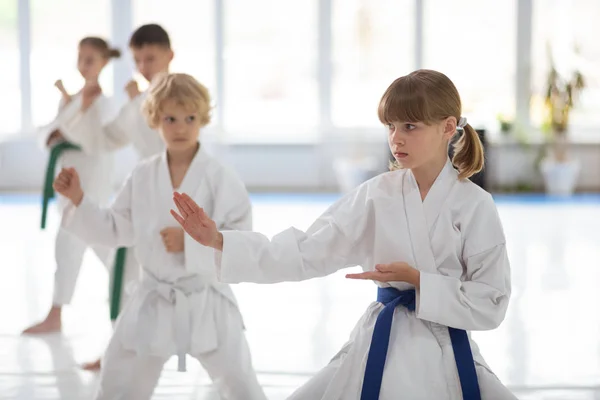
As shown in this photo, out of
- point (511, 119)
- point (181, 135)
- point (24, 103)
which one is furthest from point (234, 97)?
point (181, 135)

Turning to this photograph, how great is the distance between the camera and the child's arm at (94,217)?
2.74 metres

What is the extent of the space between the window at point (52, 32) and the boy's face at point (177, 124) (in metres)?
7.18

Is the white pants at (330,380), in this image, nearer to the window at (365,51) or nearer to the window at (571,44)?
the window at (365,51)

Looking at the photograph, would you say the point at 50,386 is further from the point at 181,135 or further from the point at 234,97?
the point at 234,97

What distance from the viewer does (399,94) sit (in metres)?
2.20

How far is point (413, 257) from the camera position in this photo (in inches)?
87.3

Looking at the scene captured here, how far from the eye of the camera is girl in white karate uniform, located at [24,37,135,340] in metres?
3.86

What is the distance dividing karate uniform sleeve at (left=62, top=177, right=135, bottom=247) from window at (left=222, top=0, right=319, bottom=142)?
6.99 m

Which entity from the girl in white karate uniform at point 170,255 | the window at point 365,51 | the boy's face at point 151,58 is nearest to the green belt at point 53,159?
the boy's face at point 151,58

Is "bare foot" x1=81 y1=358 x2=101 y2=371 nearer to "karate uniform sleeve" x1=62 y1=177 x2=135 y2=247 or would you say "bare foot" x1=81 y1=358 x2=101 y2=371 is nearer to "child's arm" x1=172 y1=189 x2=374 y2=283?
"karate uniform sleeve" x1=62 y1=177 x2=135 y2=247

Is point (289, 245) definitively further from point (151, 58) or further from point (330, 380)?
point (151, 58)

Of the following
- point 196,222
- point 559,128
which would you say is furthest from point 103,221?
point 559,128

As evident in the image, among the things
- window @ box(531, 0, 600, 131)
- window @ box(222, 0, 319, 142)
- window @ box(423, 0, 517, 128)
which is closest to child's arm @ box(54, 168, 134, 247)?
window @ box(222, 0, 319, 142)

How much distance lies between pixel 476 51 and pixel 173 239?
7618 mm
